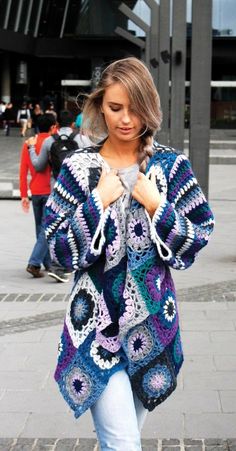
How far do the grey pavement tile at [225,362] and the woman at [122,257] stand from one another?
2812 mm

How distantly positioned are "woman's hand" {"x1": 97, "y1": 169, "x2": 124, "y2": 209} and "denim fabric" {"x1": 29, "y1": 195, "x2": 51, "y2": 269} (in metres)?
6.25

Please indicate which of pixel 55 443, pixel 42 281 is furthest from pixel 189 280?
pixel 55 443

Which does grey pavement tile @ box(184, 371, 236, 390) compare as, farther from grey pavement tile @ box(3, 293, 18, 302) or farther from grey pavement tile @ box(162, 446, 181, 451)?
grey pavement tile @ box(3, 293, 18, 302)

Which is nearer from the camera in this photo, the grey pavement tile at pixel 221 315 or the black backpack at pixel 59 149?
the grey pavement tile at pixel 221 315

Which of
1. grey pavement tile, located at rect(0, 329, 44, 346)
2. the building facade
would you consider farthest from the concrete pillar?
grey pavement tile, located at rect(0, 329, 44, 346)

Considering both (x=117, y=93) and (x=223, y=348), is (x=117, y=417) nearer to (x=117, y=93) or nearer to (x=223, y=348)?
(x=117, y=93)

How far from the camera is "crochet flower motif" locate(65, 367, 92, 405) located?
3.24m

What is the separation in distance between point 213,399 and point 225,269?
16.2ft

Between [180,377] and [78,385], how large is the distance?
2740 mm

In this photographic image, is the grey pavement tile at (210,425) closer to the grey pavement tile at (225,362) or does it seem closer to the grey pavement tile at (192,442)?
the grey pavement tile at (192,442)

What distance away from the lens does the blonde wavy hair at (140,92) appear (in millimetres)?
3227

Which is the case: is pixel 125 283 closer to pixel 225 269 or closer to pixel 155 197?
pixel 155 197

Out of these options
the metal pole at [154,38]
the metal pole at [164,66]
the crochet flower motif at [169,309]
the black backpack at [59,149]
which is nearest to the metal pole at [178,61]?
the metal pole at [164,66]

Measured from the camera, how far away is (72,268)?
3.26m
